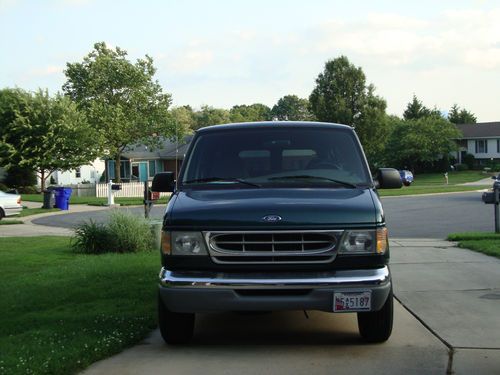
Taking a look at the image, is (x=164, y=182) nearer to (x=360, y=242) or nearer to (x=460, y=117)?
(x=360, y=242)

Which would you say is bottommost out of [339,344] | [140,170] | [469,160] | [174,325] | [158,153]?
[339,344]

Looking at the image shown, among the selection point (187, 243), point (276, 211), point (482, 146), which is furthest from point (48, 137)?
point (482, 146)

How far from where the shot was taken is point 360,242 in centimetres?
Result: 499

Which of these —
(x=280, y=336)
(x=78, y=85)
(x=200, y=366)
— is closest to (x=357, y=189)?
(x=280, y=336)

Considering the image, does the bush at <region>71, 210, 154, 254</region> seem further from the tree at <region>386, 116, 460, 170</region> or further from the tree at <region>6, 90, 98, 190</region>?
the tree at <region>386, 116, 460, 170</region>

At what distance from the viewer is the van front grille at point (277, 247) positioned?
4953 mm

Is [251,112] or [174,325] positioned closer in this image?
[174,325]

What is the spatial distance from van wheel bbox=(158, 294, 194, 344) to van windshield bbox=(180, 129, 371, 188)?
126cm

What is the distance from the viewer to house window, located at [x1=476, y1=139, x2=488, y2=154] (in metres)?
76.7

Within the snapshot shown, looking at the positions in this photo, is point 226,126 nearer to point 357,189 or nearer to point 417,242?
point 357,189

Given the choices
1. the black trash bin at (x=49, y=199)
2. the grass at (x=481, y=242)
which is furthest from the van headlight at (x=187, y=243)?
the black trash bin at (x=49, y=199)

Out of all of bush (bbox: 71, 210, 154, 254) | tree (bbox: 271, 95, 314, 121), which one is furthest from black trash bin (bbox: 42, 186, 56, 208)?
tree (bbox: 271, 95, 314, 121)

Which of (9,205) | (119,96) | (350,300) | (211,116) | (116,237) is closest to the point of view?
(350,300)

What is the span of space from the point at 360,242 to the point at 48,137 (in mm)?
33523
